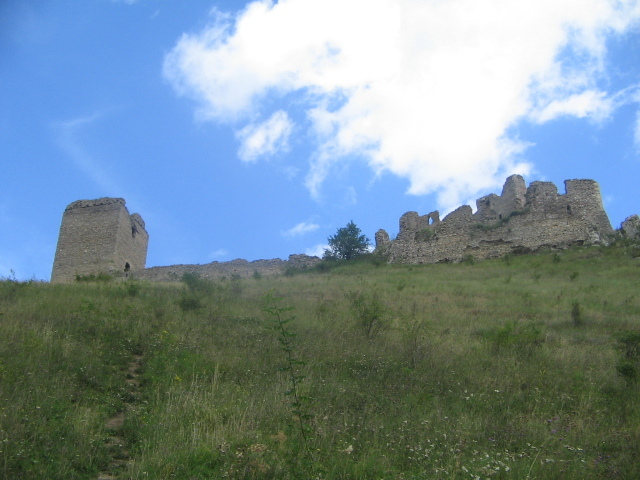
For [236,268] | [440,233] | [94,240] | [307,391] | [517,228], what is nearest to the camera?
[307,391]

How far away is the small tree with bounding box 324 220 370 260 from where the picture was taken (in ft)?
94.2

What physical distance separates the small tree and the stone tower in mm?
9636

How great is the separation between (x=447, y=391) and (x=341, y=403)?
1.63m

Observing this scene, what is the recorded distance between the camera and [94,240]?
27.9 m

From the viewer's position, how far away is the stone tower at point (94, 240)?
27359mm

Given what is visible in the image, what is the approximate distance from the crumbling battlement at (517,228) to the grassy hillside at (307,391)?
38.7 feet

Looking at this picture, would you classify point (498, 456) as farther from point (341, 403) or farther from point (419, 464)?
point (341, 403)

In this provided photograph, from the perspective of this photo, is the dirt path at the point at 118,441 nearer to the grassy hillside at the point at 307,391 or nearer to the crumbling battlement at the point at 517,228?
the grassy hillside at the point at 307,391

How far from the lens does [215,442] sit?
6.18 m

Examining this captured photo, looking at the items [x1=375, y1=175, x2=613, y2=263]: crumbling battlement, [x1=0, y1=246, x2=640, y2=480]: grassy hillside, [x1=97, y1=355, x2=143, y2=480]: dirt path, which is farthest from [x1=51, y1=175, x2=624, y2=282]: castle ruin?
[x1=97, y1=355, x2=143, y2=480]: dirt path

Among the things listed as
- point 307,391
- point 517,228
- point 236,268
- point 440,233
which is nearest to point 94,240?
point 236,268

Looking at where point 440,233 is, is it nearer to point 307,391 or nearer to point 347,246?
point 347,246

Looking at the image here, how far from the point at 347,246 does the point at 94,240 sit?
38.6 feet

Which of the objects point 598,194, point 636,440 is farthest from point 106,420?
point 598,194
